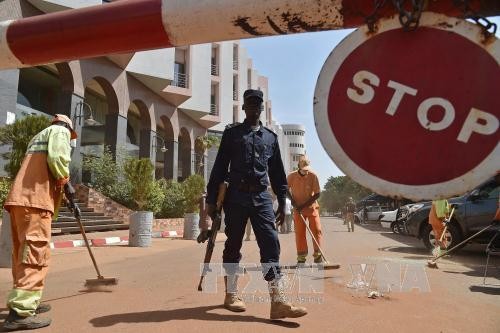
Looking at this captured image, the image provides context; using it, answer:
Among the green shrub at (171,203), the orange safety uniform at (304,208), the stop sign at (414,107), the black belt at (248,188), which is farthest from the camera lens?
the green shrub at (171,203)

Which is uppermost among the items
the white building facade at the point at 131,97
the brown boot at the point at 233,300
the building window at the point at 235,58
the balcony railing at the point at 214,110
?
the building window at the point at 235,58

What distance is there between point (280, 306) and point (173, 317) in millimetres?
933

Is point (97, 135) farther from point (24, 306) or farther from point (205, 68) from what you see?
point (24, 306)

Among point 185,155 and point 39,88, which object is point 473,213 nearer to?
point 39,88

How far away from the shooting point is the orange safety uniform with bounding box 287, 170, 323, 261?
238 inches

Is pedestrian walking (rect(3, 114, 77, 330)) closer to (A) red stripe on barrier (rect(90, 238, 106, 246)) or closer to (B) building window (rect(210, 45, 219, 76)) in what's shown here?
(A) red stripe on barrier (rect(90, 238, 106, 246))

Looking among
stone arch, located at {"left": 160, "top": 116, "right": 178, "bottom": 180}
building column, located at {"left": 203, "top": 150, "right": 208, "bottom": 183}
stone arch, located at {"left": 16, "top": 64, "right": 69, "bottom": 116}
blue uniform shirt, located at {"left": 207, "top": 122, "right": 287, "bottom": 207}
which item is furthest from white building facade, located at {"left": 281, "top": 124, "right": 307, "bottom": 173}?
blue uniform shirt, located at {"left": 207, "top": 122, "right": 287, "bottom": 207}

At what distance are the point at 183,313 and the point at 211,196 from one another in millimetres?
1063

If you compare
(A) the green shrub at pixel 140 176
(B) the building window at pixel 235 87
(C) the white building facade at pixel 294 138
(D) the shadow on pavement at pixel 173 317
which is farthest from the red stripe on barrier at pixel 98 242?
(C) the white building facade at pixel 294 138

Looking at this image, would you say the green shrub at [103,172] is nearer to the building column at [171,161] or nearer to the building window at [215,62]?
the building column at [171,161]

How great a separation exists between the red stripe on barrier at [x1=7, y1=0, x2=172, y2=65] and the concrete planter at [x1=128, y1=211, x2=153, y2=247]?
22.9 feet

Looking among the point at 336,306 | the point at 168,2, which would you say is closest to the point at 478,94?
the point at 168,2

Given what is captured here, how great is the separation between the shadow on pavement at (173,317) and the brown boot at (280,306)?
6cm

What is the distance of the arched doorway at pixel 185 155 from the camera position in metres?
27.3
